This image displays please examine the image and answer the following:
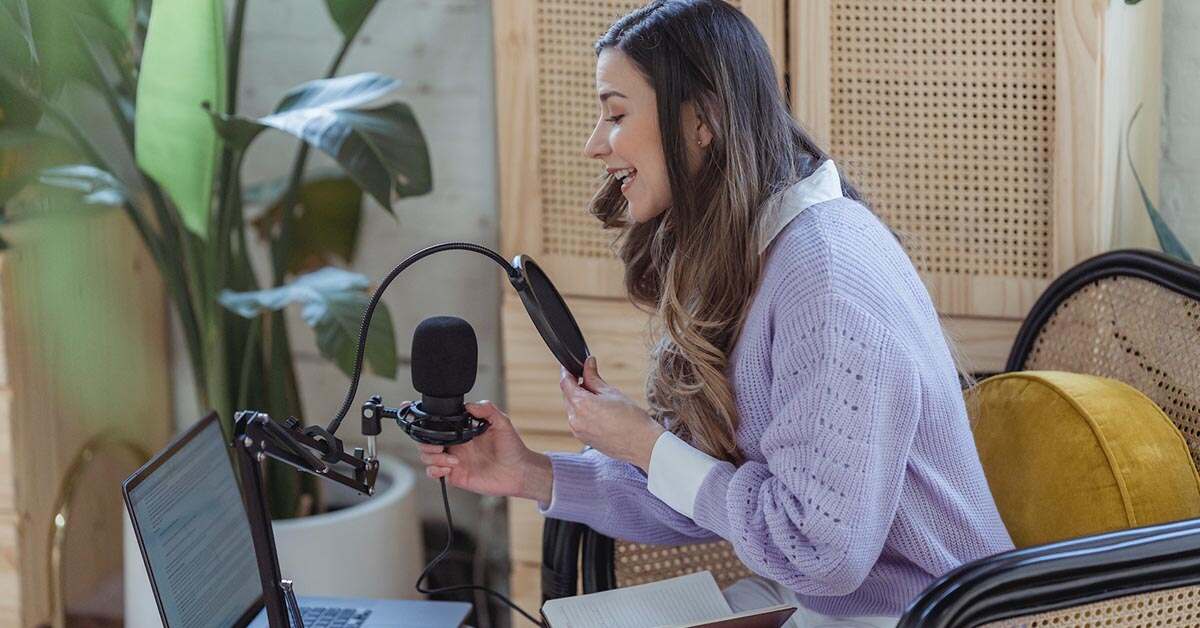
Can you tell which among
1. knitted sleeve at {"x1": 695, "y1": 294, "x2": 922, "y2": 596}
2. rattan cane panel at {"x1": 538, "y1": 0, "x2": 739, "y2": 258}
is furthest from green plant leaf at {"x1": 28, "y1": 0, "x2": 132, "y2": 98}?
knitted sleeve at {"x1": 695, "y1": 294, "x2": 922, "y2": 596}

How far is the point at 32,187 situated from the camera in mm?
2334

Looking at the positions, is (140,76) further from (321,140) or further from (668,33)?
(668,33)

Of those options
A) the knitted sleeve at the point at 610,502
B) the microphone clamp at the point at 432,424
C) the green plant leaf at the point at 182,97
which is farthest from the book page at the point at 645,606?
the green plant leaf at the point at 182,97

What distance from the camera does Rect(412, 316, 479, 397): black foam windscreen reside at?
135 cm

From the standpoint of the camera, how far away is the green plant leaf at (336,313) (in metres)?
2.05

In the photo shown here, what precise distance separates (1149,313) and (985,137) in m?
0.39

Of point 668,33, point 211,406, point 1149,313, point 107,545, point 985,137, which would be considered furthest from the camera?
point 107,545

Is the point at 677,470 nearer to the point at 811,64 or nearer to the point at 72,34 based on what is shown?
the point at 811,64

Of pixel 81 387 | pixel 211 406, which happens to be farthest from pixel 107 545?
pixel 211 406

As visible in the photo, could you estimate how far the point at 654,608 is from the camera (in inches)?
59.8

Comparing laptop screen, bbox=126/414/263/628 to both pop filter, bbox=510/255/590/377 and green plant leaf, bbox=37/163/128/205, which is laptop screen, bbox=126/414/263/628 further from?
green plant leaf, bbox=37/163/128/205

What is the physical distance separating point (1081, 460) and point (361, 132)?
111cm

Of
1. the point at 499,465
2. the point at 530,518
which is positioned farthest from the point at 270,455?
the point at 530,518

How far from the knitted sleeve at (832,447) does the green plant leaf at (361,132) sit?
84 cm
